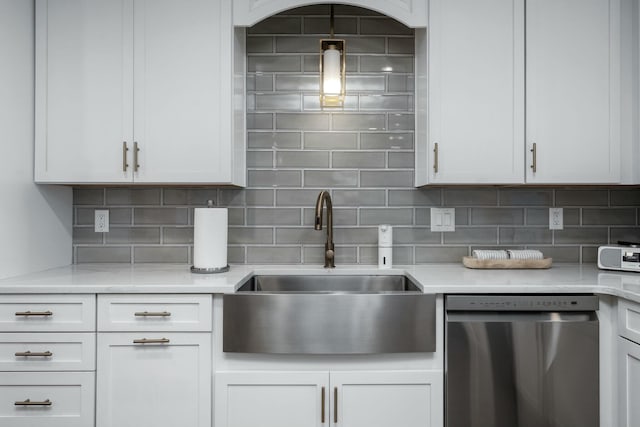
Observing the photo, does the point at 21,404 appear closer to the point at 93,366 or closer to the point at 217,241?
the point at 93,366

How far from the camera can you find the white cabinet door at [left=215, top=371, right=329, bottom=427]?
5.20 ft

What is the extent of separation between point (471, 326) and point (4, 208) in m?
1.95

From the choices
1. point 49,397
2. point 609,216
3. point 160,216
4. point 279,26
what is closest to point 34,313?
point 49,397

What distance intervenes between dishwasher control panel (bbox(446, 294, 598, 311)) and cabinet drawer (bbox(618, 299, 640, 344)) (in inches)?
3.3

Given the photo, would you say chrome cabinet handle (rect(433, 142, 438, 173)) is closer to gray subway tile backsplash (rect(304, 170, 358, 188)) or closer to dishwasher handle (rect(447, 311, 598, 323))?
gray subway tile backsplash (rect(304, 170, 358, 188))

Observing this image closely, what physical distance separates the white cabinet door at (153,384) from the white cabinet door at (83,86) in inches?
30.0

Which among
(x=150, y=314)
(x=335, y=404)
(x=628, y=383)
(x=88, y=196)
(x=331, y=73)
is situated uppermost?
(x=331, y=73)

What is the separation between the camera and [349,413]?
62.7 inches

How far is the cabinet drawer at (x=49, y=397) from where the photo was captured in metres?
1.58

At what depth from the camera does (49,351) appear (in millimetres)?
1581

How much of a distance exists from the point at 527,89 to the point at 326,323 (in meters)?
1.40

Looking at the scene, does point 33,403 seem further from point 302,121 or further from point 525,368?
point 525,368

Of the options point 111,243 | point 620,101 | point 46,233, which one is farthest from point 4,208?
point 620,101

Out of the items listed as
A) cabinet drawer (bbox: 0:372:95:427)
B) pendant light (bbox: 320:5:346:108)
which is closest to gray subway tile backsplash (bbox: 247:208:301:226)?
pendant light (bbox: 320:5:346:108)
